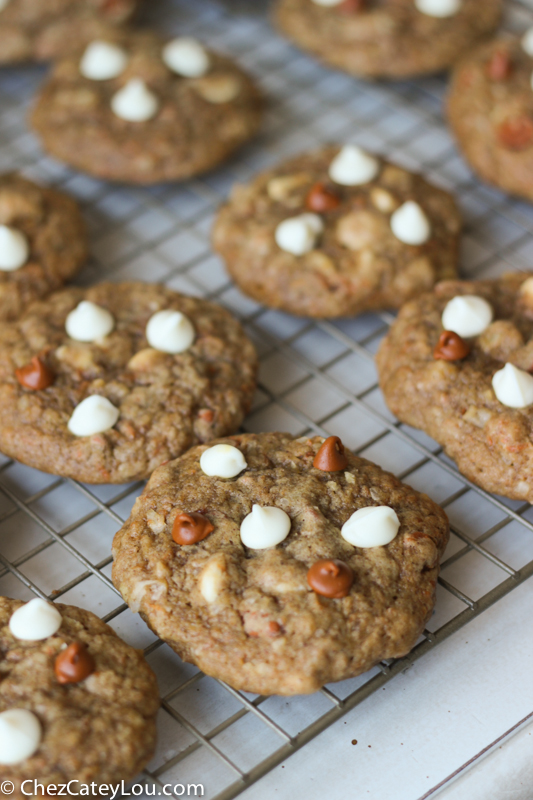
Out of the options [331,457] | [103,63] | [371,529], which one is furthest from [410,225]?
[103,63]

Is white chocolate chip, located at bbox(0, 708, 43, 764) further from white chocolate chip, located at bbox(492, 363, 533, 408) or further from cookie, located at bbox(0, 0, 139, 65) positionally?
cookie, located at bbox(0, 0, 139, 65)

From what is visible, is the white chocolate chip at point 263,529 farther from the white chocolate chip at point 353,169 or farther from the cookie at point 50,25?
the cookie at point 50,25

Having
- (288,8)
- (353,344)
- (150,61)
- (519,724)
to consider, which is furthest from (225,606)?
(288,8)

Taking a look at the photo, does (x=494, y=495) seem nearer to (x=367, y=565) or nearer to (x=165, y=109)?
(x=367, y=565)

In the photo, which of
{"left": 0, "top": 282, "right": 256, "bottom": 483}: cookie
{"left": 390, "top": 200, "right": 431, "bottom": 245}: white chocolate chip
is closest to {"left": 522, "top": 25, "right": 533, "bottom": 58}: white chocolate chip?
{"left": 390, "top": 200, "right": 431, "bottom": 245}: white chocolate chip

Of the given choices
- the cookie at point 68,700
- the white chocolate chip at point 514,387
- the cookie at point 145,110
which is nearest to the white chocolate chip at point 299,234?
the cookie at point 145,110

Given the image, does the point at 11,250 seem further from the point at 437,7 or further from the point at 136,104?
the point at 437,7
